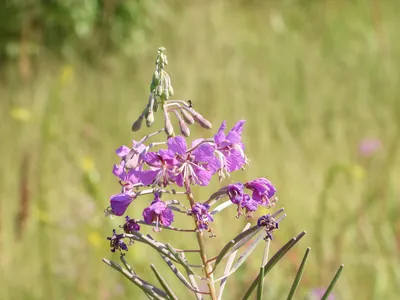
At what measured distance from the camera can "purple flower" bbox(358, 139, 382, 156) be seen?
4039mm

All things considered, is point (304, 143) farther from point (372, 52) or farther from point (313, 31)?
point (313, 31)

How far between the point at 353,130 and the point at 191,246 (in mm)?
1881

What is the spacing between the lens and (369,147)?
4.07 meters

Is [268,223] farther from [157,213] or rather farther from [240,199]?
[157,213]

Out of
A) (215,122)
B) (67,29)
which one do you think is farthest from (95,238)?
(67,29)

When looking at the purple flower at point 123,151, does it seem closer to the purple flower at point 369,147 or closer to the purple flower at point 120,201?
the purple flower at point 120,201

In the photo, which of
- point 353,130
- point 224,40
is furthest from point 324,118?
point 224,40

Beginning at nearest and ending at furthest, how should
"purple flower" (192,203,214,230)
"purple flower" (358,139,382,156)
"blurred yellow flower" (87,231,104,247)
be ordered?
"purple flower" (192,203,214,230) < "blurred yellow flower" (87,231,104,247) < "purple flower" (358,139,382,156)

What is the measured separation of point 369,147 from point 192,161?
10.6 ft

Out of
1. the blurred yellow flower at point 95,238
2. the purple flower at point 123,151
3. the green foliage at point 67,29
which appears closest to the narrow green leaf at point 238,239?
the purple flower at point 123,151

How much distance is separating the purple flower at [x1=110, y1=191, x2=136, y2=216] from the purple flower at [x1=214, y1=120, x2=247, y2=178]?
0.15m

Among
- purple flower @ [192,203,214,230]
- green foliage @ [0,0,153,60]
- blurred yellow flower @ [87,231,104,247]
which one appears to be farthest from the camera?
green foliage @ [0,0,153,60]

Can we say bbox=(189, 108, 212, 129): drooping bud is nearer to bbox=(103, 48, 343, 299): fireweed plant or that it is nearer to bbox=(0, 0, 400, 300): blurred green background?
bbox=(103, 48, 343, 299): fireweed plant

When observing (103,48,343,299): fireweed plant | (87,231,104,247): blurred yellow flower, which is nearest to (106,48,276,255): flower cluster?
(103,48,343,299): fireweed plant
